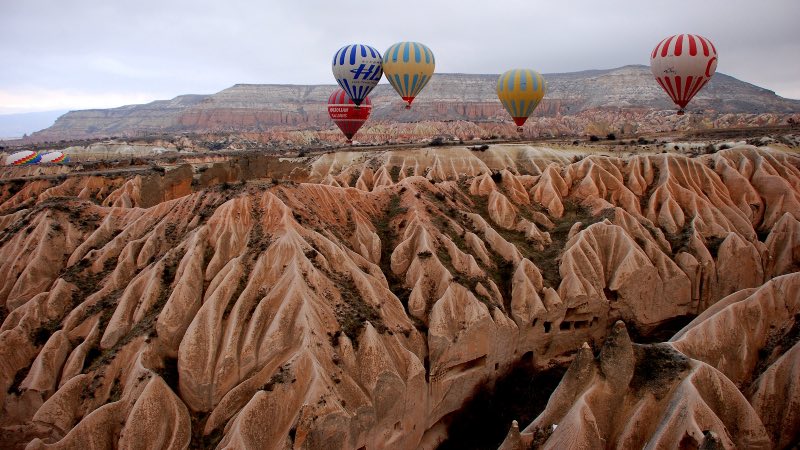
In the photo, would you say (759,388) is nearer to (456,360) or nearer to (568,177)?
(456,360)

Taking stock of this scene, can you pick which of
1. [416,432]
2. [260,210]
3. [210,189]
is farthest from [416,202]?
[416,432]

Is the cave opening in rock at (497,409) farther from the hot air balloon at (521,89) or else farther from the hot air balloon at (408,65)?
the hot air balloon at (521,89)

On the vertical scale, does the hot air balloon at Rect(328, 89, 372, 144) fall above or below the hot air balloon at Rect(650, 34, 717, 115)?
below

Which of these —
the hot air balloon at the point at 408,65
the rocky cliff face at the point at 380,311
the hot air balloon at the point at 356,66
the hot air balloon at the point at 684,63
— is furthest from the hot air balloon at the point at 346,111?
the hot air balloon at the point at 684,63

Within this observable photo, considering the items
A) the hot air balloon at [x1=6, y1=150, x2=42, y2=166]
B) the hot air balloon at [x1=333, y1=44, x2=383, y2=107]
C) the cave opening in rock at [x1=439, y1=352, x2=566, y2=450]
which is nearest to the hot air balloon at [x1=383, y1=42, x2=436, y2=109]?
the hot air balloon at [x1=333, y1=44, x2=383, y2=107]

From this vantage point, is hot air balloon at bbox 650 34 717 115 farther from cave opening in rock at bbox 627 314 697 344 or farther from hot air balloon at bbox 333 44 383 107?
hot air balloon at bbox 333 44 383 107
